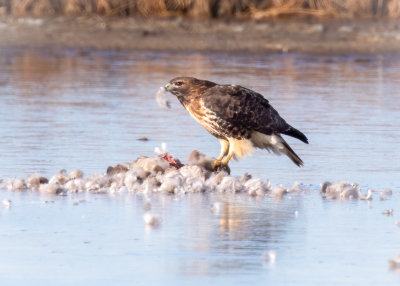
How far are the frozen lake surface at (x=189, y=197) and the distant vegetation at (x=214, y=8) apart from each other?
244 inches

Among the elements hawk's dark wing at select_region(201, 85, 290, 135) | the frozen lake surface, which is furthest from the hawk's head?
the frozen lake surface

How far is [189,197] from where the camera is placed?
9.35 metres

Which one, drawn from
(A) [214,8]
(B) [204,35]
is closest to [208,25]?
(B) [204,35]

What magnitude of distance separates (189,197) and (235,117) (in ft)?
4.26

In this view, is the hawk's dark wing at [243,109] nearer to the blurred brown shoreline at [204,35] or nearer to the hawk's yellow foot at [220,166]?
the hawk's yellow foot at [220,166]

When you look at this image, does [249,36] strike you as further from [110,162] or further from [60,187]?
[60,187]

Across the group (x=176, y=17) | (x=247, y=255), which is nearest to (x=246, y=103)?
(x=247, y=255)

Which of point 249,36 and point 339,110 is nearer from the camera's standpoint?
point 339,110

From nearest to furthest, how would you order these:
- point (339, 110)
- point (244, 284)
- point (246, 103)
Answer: point (244, 284)
point (246, 103)
point (339, 110)

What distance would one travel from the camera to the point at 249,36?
24.3m

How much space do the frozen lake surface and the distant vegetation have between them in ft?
20.4

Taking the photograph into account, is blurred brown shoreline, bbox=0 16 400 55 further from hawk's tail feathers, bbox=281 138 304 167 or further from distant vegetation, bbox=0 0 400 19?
hawk's tail feathers, bbox=281 138 304 167

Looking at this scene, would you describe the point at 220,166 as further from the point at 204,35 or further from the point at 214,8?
the point at 214,8

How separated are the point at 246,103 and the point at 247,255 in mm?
3514
